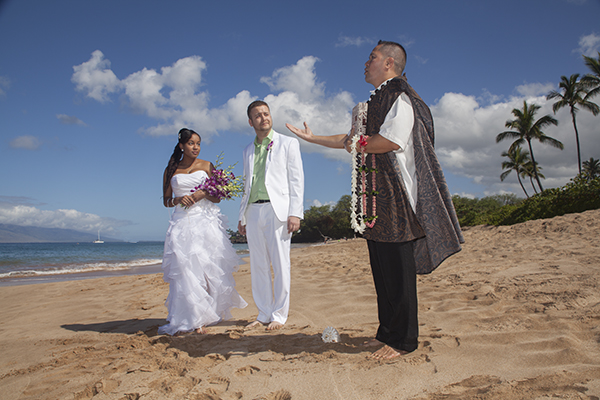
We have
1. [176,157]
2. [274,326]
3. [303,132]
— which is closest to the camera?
[303,132]

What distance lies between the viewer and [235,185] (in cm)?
399

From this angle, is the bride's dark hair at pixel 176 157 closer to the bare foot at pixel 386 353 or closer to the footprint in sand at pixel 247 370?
the footprint in sand at pixel 247 370

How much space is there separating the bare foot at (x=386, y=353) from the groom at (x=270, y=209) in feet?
4.54

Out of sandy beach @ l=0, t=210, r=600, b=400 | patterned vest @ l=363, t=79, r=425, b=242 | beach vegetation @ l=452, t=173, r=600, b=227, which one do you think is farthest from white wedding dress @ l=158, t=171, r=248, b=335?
beach vegetation @ l=452, t=173, r=600, b=227

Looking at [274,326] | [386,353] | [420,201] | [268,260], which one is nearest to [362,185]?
[420,201]

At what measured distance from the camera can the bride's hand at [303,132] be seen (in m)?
2.85

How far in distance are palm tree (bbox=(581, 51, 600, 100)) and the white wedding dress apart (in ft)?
108

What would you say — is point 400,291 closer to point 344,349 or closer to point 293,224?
point 344,349

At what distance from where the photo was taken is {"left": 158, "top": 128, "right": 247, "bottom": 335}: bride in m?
3.48

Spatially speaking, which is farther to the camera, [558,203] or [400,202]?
[558,203]

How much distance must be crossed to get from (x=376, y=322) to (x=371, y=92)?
226 cm

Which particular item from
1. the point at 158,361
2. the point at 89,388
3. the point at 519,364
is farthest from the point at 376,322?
the point at 89,388

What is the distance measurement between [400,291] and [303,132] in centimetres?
156

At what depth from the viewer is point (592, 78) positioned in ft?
82.3
